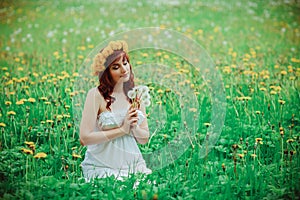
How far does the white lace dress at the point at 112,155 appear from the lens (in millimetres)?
2646

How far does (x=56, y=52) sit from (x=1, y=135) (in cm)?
192

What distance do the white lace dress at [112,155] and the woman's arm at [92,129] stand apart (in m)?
0.04

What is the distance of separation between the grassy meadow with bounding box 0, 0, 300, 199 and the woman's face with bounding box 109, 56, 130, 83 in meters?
0.44

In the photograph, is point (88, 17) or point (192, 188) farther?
point (88, 17)

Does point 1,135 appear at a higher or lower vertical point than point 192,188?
higher

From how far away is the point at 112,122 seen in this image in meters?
2.64

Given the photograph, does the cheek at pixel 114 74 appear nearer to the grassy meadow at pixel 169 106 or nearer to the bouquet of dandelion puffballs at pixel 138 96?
the bouquet of dandelion puffballs at pixel 138 96

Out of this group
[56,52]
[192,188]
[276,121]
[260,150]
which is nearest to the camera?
[192,188]

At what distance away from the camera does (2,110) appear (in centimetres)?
349

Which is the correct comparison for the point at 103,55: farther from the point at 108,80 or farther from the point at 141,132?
the point at 141,132

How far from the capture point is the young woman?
262 cm

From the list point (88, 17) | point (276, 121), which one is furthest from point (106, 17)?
point (276, 121)

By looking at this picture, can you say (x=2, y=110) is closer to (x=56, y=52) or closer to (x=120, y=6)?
(x=56, y=52)

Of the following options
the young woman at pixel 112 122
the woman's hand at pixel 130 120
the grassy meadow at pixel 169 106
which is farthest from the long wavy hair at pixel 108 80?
the grassy meadow at pixel 169 106
